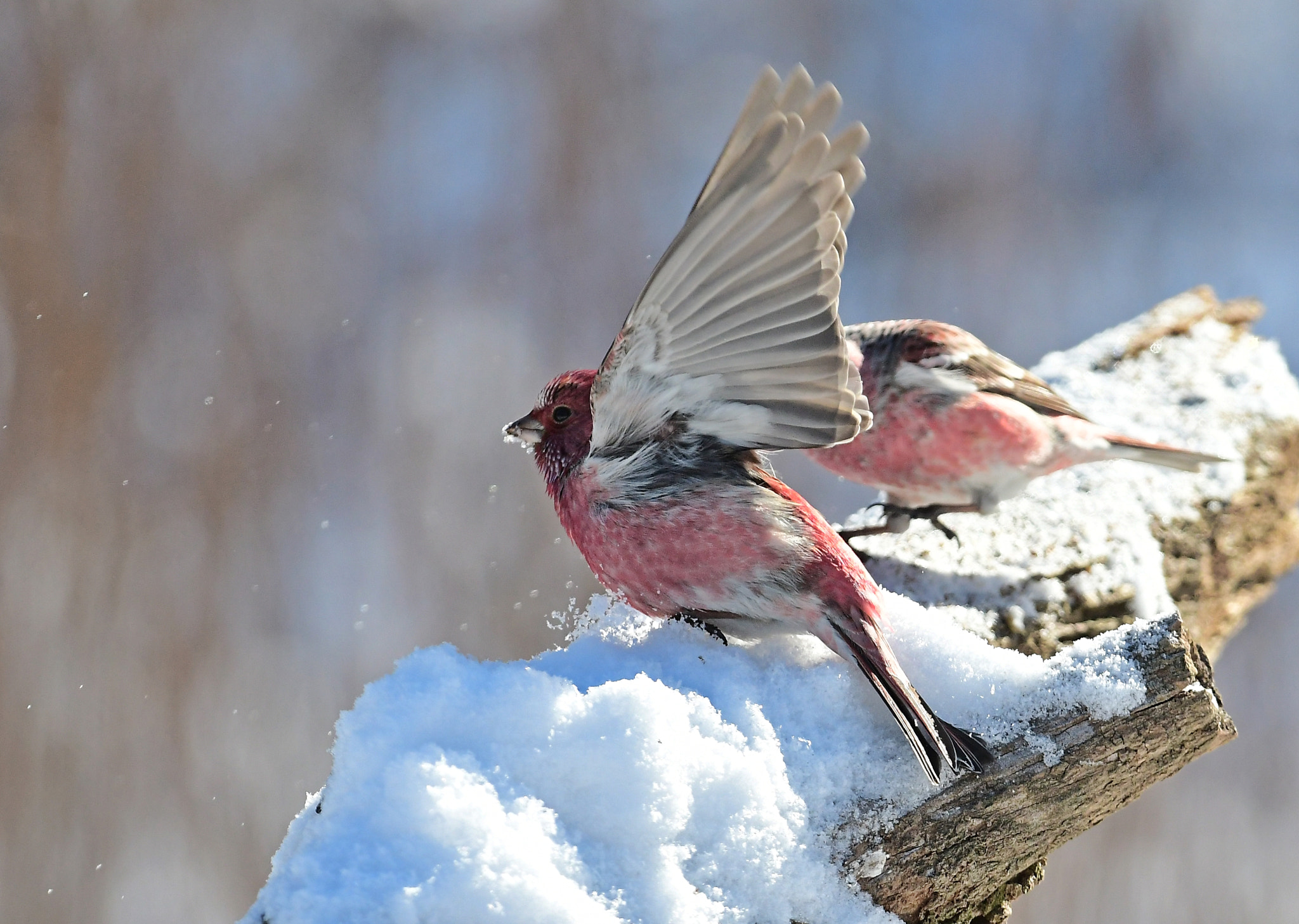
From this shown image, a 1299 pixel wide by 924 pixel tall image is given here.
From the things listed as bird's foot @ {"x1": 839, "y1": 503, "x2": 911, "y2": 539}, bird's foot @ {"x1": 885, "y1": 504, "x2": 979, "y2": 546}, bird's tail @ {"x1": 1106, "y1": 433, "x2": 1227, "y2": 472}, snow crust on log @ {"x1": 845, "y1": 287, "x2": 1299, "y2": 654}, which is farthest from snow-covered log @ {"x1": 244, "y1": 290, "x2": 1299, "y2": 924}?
bird's tail @ {"x1": 1106, "y1": 433, "x2": 1227, "y2": 472}

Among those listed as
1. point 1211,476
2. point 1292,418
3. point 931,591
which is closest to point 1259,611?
point 1292,418

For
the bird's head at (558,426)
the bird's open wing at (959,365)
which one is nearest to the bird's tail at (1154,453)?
the bird's open wing at (959,365)

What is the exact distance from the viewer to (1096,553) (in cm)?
284

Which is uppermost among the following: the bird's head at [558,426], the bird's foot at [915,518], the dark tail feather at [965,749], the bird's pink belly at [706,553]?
the bird's head at [558,426]

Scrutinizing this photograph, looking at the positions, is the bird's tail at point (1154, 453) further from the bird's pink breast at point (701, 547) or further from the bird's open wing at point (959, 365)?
the bird's pink breast at point (701, 547)

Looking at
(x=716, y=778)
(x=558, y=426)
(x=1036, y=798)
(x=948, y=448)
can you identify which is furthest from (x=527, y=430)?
(x=1036, y=798)

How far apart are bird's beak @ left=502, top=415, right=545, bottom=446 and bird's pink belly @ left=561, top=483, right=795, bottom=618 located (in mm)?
418

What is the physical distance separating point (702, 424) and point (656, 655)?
1.50 ft

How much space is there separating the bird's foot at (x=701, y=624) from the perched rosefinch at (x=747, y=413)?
13mm

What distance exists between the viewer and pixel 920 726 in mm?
1687

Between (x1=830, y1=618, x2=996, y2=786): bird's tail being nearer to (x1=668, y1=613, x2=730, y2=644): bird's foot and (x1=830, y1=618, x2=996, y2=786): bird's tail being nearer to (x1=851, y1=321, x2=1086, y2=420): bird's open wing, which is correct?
(x1=668, y1=613, x2=730, y2=644): bird's foot

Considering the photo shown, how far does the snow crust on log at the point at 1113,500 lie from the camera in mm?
2672

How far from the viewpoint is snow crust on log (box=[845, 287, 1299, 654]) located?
267 cm

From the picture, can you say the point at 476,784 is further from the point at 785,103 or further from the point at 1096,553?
the point at 1096,553
